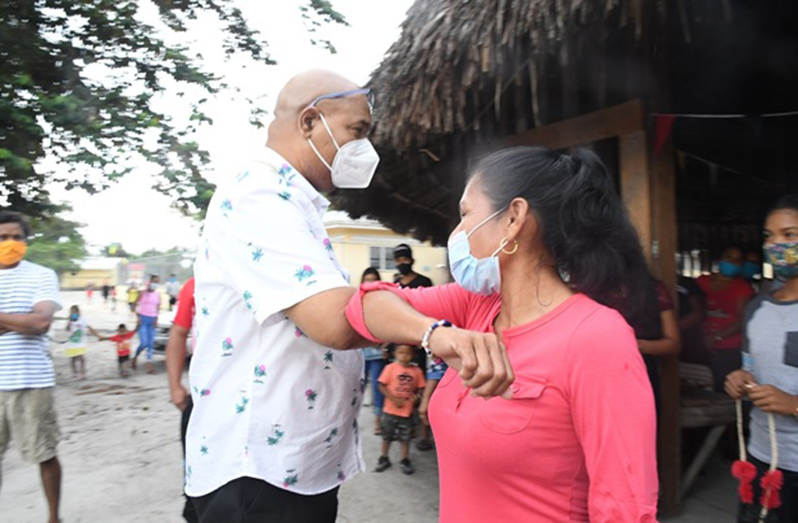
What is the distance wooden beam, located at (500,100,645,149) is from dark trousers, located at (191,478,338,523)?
2843 millimetres

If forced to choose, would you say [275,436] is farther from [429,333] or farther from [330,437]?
[429,333]

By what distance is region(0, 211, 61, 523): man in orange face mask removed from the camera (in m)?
3.29

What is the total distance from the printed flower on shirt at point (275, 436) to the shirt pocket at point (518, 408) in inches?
20.4

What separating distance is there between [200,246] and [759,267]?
19.2ft

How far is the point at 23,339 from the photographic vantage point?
334 centimetres

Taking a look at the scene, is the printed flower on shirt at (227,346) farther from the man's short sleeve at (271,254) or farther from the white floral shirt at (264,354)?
the man's short sleeve at (271,254)

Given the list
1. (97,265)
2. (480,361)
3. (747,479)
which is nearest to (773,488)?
(747,479)

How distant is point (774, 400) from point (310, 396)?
187cm

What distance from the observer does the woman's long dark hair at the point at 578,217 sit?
1264 mm

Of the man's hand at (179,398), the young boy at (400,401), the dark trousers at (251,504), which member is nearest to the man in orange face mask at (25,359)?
the man's hand at (179,398)

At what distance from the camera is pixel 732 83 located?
4.36 metres

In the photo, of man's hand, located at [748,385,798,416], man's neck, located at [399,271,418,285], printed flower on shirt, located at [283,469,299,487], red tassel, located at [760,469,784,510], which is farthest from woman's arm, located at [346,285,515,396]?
man's neck, located at [399,271,418,285]

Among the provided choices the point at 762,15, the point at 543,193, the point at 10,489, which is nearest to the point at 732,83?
the point at 762,15

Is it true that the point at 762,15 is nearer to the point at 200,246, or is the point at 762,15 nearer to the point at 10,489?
the point at 200,246
